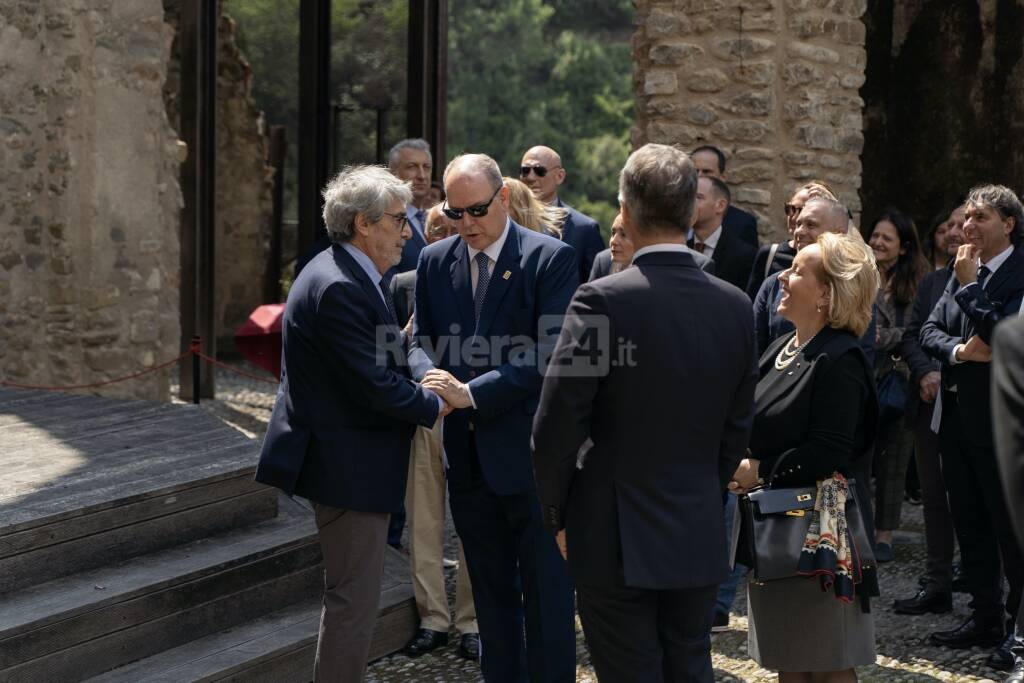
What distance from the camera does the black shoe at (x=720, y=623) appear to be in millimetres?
4820

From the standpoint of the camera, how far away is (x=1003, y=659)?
448 cm

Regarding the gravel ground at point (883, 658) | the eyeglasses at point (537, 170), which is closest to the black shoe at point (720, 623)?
the gravel ground at point (883, 658)

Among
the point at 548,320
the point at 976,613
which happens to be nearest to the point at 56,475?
the point at 548,320

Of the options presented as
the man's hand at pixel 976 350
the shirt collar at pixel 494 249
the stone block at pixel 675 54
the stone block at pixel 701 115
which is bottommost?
the man's hand at pixel 976 350

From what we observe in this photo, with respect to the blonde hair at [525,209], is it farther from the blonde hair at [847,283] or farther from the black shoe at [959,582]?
the black shoe at [959,582]

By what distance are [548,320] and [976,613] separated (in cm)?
230

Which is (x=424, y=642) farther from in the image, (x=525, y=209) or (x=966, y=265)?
(x=966, y=265)

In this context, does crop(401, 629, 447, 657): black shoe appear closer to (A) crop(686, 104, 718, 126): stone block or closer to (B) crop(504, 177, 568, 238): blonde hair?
(B) crop(504, 177, 568, 238): blonde hair

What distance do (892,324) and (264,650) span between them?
3.29 m

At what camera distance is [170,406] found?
5961 mm

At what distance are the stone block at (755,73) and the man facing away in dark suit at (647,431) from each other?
3.88 metres

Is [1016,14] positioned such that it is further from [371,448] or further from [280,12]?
[280,12]

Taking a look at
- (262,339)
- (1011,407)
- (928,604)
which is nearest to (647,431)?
(1011,407)

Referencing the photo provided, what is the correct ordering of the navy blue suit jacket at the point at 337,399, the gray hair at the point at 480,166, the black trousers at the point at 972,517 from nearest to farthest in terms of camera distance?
the navy blue suit jacket at the point at 337,399, the gray hair at the point at 480,166, the black trousers at the point at 972,517
